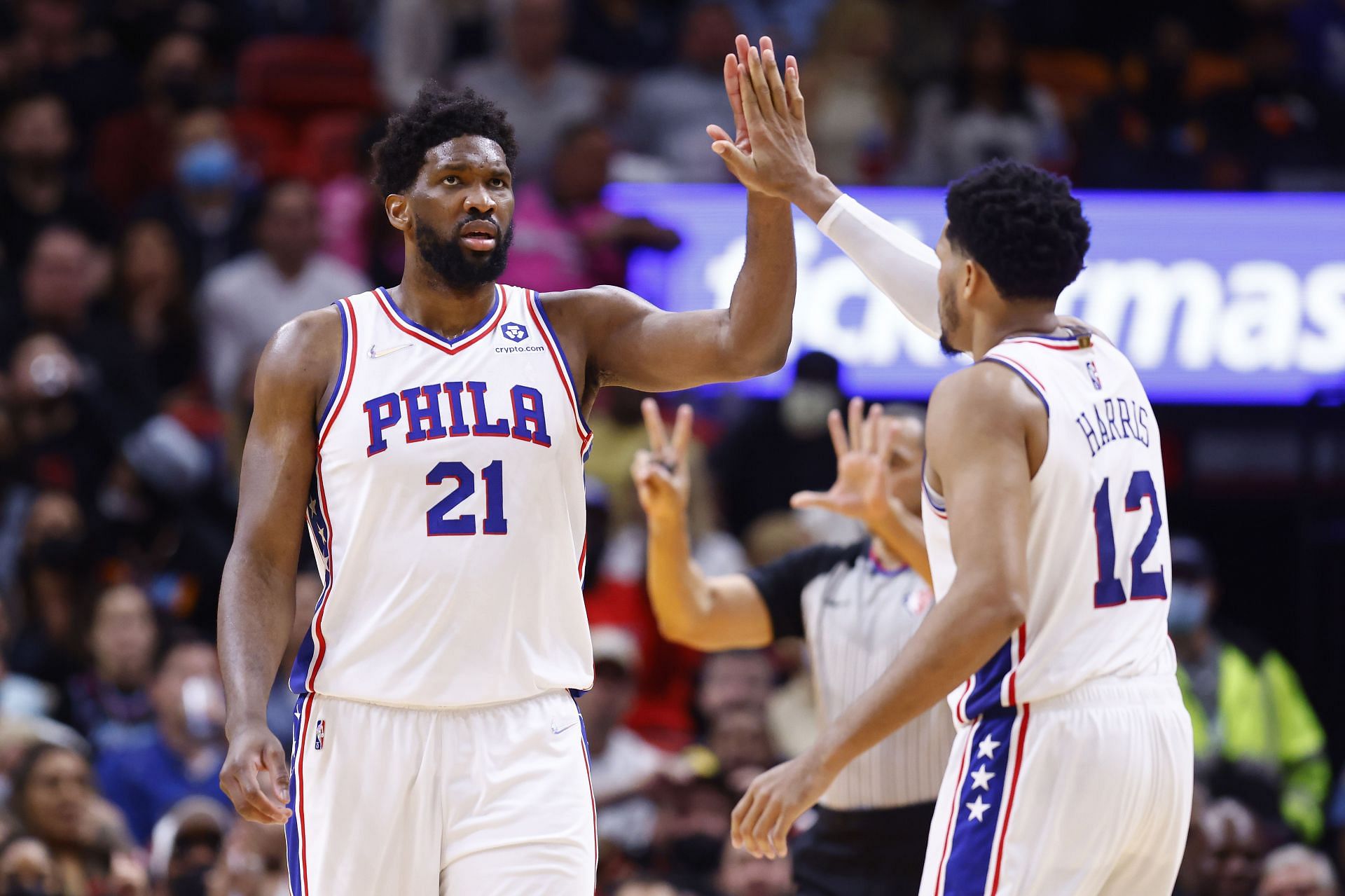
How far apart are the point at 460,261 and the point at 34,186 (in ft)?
23.9

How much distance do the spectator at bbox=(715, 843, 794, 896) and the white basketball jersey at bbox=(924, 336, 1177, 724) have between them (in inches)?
142

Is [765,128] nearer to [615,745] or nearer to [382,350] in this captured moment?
[382,350]

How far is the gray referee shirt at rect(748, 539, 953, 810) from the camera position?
545 centimetres

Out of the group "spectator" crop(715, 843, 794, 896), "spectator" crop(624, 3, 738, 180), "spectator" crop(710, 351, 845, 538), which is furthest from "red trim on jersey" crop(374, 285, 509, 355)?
"spectator" crop(624, 3, 738, 180)

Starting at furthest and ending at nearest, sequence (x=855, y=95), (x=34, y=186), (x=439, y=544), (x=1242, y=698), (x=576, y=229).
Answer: (x=855, y=95), (x=34, y=186), (x=576, y=229), (x=1242, y=698), (x=439, y=544)

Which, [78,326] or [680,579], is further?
[78,326]

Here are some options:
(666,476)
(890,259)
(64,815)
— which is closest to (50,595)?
(64,815)

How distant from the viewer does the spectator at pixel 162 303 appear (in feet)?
34.6

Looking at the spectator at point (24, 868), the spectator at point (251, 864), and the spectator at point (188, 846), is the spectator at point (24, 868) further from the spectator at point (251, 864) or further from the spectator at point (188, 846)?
the spectator at point (251, 864)

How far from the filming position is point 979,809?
4.06 m

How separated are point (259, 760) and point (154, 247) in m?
6.98

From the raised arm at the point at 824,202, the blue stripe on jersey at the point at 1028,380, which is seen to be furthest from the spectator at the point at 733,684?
the blue stripe on jersey at the point at 1028,380

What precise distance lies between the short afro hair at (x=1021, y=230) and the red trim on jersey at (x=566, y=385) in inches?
40.6

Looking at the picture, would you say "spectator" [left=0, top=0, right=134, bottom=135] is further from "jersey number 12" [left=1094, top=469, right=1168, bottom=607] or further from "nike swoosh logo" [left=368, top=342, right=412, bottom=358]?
"jersey number 12" [left=1094, top=469, right=1168, bottom=607]
